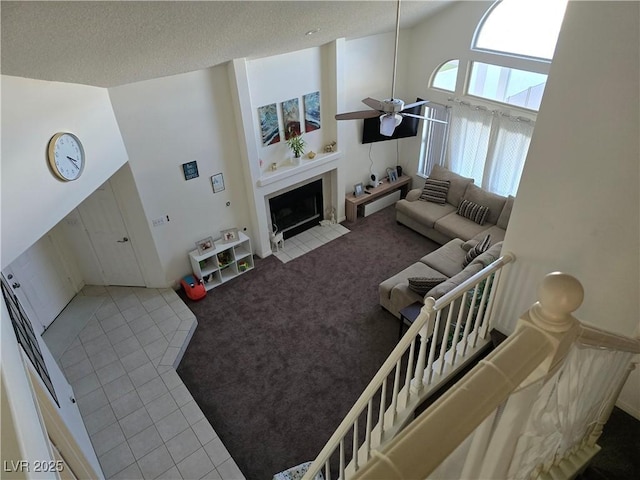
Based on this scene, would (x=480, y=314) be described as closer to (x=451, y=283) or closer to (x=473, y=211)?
(x=451, y=283)

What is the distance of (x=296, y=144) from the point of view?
6.92 metres

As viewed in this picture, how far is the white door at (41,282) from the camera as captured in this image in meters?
5.34

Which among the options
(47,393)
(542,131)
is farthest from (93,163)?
(542,131)

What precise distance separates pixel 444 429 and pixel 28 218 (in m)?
3.70

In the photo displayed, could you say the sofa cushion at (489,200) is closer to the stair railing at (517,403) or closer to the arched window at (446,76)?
the arched window at (446,76)

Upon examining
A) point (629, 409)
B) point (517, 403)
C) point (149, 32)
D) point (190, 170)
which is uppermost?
point (149, 32)

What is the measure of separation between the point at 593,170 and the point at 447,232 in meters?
4.63

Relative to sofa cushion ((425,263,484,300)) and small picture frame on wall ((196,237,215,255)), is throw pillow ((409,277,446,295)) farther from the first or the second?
small picture frame on wall ((196,237,215,255))

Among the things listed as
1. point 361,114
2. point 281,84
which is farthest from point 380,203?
point 361,114

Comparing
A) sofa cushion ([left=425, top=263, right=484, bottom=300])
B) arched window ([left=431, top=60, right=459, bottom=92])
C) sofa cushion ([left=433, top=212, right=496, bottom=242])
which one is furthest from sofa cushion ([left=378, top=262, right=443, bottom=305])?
arched window ([left=431, top=60, right=459, bottom=92])

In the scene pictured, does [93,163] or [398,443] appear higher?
[398,443]

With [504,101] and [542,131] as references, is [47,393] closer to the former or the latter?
[542,131]

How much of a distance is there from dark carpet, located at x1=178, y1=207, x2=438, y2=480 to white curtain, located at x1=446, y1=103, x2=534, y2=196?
62.0 inches

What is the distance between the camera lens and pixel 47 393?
10.6ft
